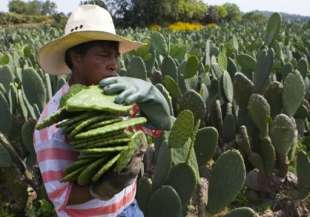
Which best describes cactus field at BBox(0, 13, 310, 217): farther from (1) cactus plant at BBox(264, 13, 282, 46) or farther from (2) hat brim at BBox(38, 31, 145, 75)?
(1) cactus plant at BBox(264, 13, 282, 46)

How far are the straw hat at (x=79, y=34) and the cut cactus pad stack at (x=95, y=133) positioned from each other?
252 mm

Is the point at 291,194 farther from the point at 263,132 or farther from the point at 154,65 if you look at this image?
the point at 154,65

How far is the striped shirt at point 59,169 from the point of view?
1.54m

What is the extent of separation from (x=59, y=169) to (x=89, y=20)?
502 millimetres

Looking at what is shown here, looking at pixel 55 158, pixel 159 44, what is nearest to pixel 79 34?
pixel 55 158

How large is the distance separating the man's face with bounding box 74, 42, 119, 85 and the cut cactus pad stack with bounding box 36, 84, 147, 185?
0.19 metres

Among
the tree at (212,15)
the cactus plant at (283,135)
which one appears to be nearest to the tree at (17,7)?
the tree at (212,15)

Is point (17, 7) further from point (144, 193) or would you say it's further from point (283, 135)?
point (144, 193)

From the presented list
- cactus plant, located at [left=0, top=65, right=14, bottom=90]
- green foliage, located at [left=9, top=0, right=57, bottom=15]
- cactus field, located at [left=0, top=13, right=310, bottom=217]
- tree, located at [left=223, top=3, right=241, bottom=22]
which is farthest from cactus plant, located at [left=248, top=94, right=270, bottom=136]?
green foliage, located at [left=9, top=0, right=57, bottom=15]

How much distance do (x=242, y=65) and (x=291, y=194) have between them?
4.91 feet

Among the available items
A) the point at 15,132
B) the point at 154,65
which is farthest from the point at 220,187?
the point at 154,65

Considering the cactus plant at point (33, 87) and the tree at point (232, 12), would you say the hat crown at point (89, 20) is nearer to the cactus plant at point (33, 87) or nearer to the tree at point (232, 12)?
the cactus plant at point (33, 87)

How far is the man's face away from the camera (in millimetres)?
1662

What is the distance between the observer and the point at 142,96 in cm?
155
